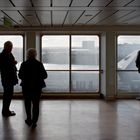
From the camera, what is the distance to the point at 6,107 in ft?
27.6

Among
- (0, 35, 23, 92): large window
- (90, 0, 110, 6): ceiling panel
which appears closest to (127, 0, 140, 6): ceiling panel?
(90, 0, 110, 6): ceiling panel

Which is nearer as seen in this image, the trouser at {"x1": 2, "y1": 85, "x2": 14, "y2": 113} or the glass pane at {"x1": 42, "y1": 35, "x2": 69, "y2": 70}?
the trouser at {"x1": 2, "y1": 85, "x2": 14, "y2": 113}

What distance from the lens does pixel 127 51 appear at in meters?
12.3

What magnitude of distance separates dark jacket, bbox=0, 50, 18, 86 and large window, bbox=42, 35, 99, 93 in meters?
4.15

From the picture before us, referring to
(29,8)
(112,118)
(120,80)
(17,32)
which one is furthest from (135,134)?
(17,32)

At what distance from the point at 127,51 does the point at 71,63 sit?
2.05 m

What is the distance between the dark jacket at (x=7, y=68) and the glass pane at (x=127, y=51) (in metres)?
4.97

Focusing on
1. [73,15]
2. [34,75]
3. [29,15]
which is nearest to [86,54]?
[73,15]

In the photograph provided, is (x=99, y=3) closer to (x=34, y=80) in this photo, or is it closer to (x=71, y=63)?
(x=34, y=80)

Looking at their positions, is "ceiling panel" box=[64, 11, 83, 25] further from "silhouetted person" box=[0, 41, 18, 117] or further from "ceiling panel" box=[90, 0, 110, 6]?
"silhouetted person" box=[0, 41, 18, 117]

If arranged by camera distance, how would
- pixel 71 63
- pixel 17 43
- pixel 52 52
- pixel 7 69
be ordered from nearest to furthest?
pixel 7 69 → pixel 17 43 → pixel 71 63 → pixel 52 52

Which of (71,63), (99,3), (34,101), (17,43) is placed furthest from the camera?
(71,63)

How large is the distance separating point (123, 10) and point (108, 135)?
2.56m

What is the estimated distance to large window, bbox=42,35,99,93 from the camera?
12422mm
